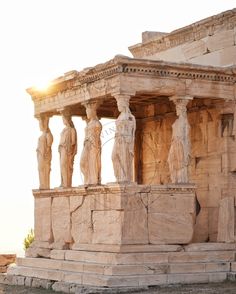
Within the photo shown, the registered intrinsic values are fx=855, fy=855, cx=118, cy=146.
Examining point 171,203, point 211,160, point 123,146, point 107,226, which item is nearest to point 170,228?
point 171,203

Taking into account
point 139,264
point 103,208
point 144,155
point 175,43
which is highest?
point 175,43

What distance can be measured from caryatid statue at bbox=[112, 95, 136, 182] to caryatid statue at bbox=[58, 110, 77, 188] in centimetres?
221

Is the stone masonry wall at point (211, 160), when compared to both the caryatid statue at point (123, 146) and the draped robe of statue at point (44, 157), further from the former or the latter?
the draped robe of statue at point (44, 157)

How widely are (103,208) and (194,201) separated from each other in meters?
1.61

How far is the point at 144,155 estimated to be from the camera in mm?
17797

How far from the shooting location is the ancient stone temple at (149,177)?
47.1ft

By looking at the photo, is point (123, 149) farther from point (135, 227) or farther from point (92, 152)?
point (135, 227)

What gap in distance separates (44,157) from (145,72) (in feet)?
11.9

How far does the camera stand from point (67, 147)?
16.5 meters

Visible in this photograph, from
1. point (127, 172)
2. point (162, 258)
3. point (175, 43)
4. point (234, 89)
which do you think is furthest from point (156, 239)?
point (175, 43)

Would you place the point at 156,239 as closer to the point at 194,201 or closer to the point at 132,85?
the point at 194,201

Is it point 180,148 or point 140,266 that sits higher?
point 180,148

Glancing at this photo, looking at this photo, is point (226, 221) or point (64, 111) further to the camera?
point (64, 111)

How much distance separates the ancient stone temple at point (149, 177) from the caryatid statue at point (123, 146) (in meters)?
0.02
